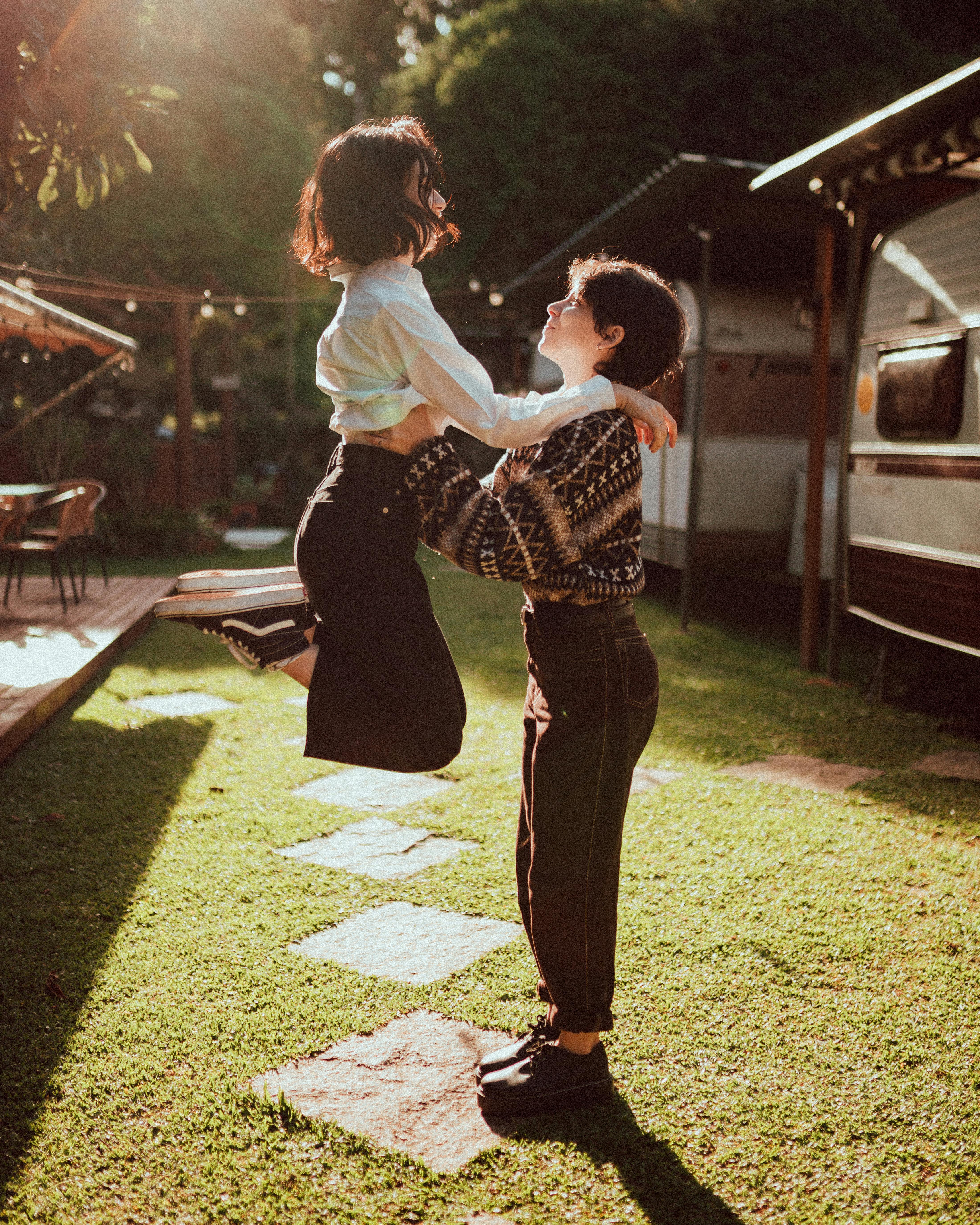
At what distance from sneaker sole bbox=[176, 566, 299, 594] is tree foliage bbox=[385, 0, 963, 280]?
19090 millimetres

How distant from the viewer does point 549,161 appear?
783 inches

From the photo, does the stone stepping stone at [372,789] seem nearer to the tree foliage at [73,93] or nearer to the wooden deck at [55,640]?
the wooden deck at [55,640]

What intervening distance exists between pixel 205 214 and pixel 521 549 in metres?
19.5

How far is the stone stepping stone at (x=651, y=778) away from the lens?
4.74 meters

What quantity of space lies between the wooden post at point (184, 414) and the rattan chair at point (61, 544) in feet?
21.4

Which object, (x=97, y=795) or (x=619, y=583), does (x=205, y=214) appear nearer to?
(x=97, y=795)

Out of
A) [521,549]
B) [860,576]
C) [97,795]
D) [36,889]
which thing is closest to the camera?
[521,549]

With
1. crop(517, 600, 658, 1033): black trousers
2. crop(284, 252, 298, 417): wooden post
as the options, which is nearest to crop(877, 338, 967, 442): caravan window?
crop(517, 600, 658, 1033): black trousers

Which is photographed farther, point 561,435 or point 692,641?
point 692,641

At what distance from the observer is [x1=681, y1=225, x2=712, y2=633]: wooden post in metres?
9.07

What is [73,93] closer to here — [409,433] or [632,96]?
[409,433]

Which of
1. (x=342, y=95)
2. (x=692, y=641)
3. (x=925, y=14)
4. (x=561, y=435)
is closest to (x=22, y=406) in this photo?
(x=692, y=641)

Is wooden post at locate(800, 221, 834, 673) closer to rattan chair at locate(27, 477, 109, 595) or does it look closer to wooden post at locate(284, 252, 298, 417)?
rattan chair at locate(27, 477, 109, 595)

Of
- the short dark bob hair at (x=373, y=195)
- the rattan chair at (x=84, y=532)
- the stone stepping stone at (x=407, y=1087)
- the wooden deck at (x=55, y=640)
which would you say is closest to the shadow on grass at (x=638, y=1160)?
the stone stepping stone at (x=407, y=1087)
